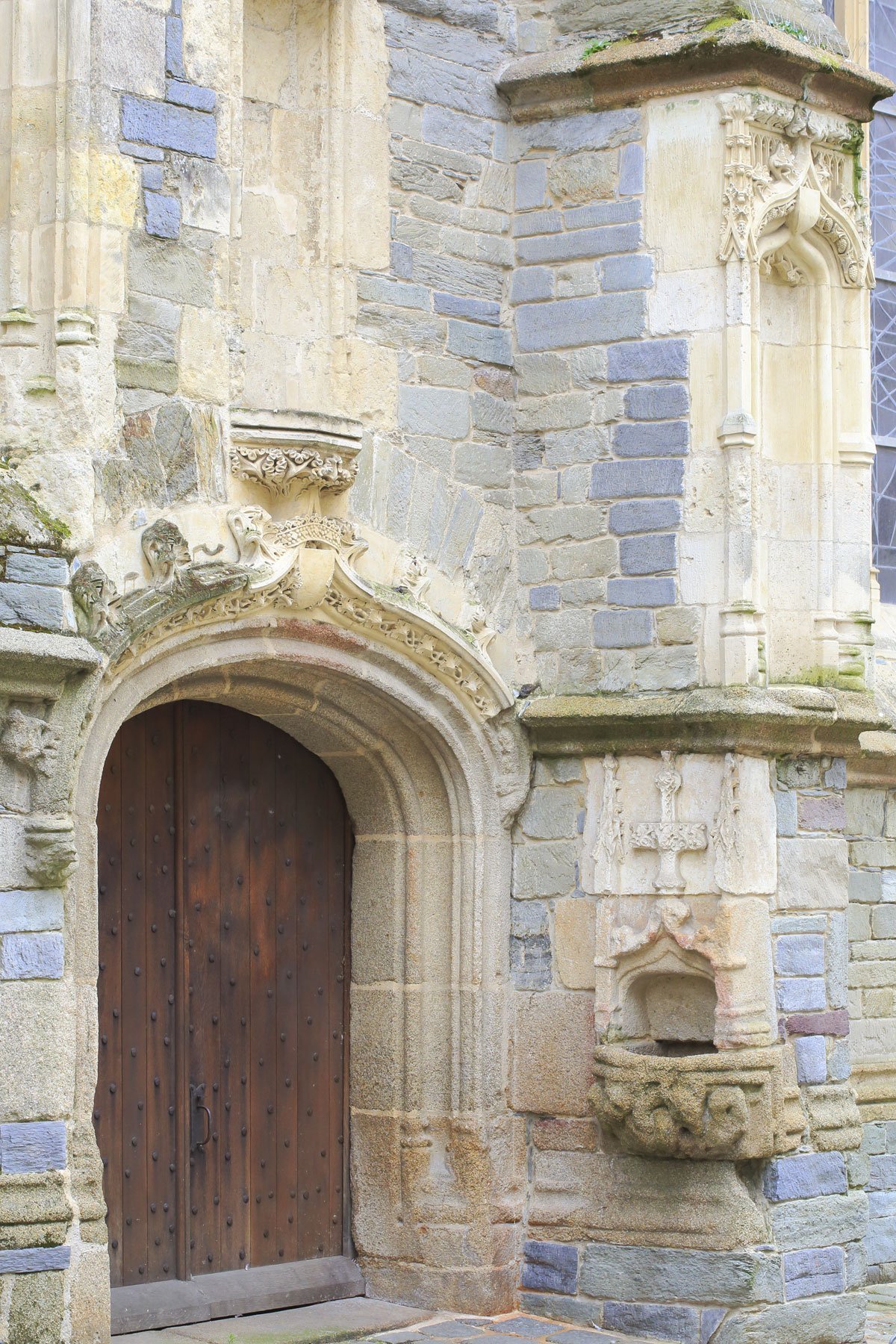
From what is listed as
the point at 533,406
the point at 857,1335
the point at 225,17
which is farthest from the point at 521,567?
the point at 857,1335

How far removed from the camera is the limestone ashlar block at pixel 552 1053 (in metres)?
7.75

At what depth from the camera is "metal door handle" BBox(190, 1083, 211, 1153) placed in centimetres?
757

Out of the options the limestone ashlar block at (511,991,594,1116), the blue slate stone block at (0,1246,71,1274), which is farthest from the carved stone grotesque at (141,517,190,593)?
the limestone ashlar block at (511,991,594,1116)

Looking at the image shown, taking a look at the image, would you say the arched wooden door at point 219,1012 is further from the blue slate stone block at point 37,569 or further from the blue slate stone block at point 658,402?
the blue slate stone block at point 658,402

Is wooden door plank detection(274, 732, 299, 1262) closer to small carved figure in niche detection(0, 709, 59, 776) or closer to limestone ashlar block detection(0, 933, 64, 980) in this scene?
limestone ashlar block detection(0, 933, 64, 980)

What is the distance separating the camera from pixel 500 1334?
7.50 metres

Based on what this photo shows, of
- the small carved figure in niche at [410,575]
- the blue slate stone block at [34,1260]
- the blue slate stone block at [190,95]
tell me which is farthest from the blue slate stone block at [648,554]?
the blue slate stone block at [34,1260]

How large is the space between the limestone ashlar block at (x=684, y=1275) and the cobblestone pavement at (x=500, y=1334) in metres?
0.15

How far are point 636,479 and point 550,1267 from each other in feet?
8.99

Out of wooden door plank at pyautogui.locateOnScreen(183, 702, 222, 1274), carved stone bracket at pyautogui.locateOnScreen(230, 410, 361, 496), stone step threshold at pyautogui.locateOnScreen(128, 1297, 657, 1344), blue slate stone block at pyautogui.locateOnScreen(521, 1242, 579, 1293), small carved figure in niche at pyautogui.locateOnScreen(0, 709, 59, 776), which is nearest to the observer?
small carved figure in niche at pyautogui.locateOnScreen(0, 709, 59, 776)

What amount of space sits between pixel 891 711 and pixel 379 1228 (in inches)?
114

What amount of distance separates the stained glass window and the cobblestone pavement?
3.55m

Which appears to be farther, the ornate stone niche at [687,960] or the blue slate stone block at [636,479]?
the blue slate stone block at [636,479]

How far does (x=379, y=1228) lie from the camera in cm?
789
